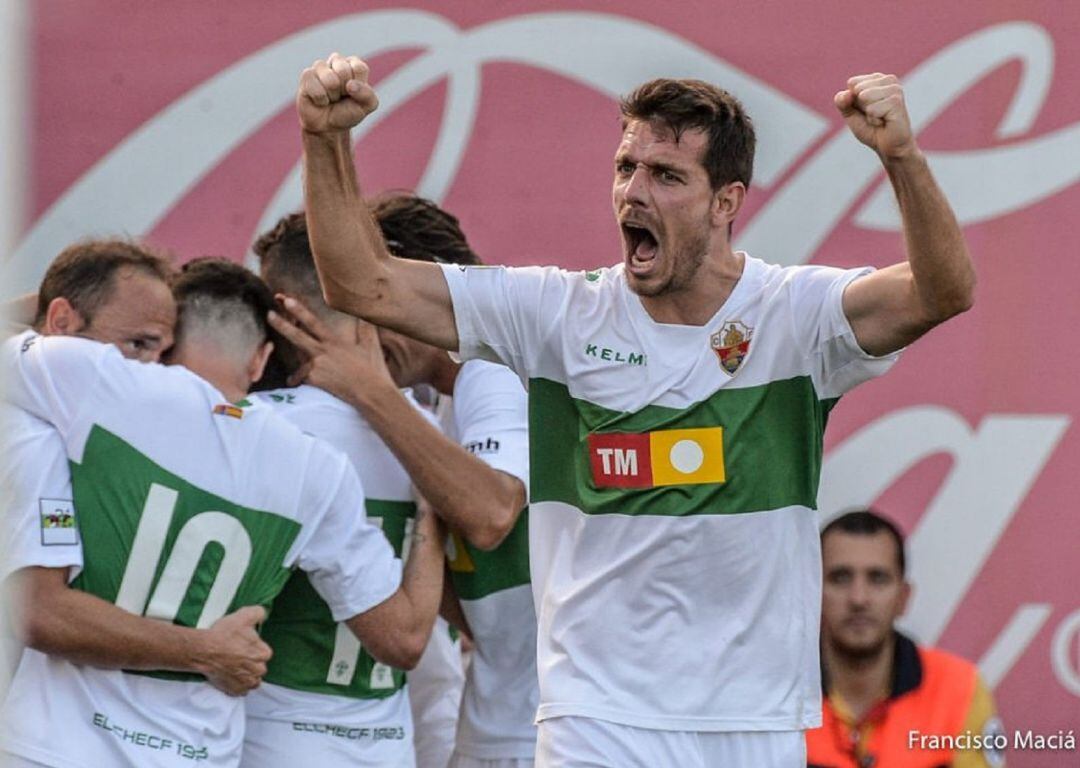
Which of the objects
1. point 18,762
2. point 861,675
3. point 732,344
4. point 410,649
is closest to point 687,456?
point 732,344

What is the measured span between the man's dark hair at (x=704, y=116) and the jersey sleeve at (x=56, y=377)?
4.31 feet

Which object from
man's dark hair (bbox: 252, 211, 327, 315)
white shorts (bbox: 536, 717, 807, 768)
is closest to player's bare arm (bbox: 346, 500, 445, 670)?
man's dark hair (bbox: 252, 211, 327, 315)

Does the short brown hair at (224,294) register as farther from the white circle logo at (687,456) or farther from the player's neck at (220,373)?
the white circle logo at (687,456)

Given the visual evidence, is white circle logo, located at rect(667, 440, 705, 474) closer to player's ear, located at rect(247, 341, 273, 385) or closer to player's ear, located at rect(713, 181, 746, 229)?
player's ear, located at rect(713, 181, 746, 229)

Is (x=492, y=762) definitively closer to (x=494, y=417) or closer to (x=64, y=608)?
(x=494, y=417)

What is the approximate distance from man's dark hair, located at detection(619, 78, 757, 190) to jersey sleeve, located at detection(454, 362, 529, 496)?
113cm

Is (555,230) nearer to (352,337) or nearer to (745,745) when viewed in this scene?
(352,337)

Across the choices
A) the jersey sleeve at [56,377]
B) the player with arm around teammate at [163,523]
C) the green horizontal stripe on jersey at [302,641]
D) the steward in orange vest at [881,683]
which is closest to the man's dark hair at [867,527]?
the steward in orange vest at [881,683]

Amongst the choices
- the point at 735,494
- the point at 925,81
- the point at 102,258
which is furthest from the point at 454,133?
the point at 735,494

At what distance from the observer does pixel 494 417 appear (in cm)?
524

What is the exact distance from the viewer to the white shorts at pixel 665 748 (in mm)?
4055

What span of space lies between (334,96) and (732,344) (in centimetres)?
97

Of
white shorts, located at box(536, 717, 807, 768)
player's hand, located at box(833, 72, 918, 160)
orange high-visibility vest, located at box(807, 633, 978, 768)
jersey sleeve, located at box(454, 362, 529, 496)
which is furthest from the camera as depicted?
orange high-visibility vest, located at box(807, 633, 978, 768)

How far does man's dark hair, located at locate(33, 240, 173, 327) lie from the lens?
483 centimetres
